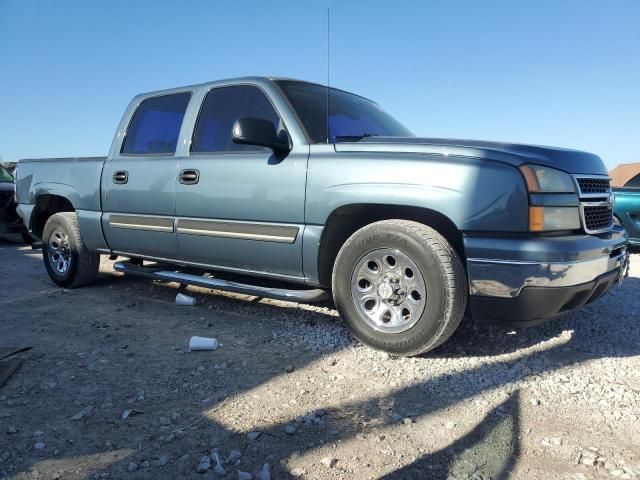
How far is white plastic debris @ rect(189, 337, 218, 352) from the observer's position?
328cm

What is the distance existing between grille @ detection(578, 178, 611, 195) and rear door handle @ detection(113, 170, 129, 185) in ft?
12.0

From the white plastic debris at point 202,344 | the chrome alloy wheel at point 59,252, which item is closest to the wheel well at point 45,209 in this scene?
the chrome alloy wheel at point 59,252

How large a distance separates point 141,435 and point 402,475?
3.85ft

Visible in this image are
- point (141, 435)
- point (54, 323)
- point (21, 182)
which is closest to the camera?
point (141, 435)

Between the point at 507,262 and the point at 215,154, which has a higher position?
the point at 215,154

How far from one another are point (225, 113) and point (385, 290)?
204cm

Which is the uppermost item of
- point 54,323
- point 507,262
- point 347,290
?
point 507,262

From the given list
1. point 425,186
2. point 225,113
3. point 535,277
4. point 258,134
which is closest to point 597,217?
point 535,277

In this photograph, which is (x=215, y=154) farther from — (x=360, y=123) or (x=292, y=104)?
(x=360, y=123)

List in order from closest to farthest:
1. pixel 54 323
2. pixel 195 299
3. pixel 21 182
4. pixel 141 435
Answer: pixel 141 435, pixel 54 323, pixel 195 299, pixel 21 182

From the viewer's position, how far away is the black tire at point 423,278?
9.27ft

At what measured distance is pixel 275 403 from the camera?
2510 mm

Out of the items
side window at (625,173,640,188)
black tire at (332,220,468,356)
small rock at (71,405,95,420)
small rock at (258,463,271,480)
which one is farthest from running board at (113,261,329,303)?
side window at (625,173,640,188)

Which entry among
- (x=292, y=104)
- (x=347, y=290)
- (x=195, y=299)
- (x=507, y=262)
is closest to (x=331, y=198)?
(x=347, y=290)
